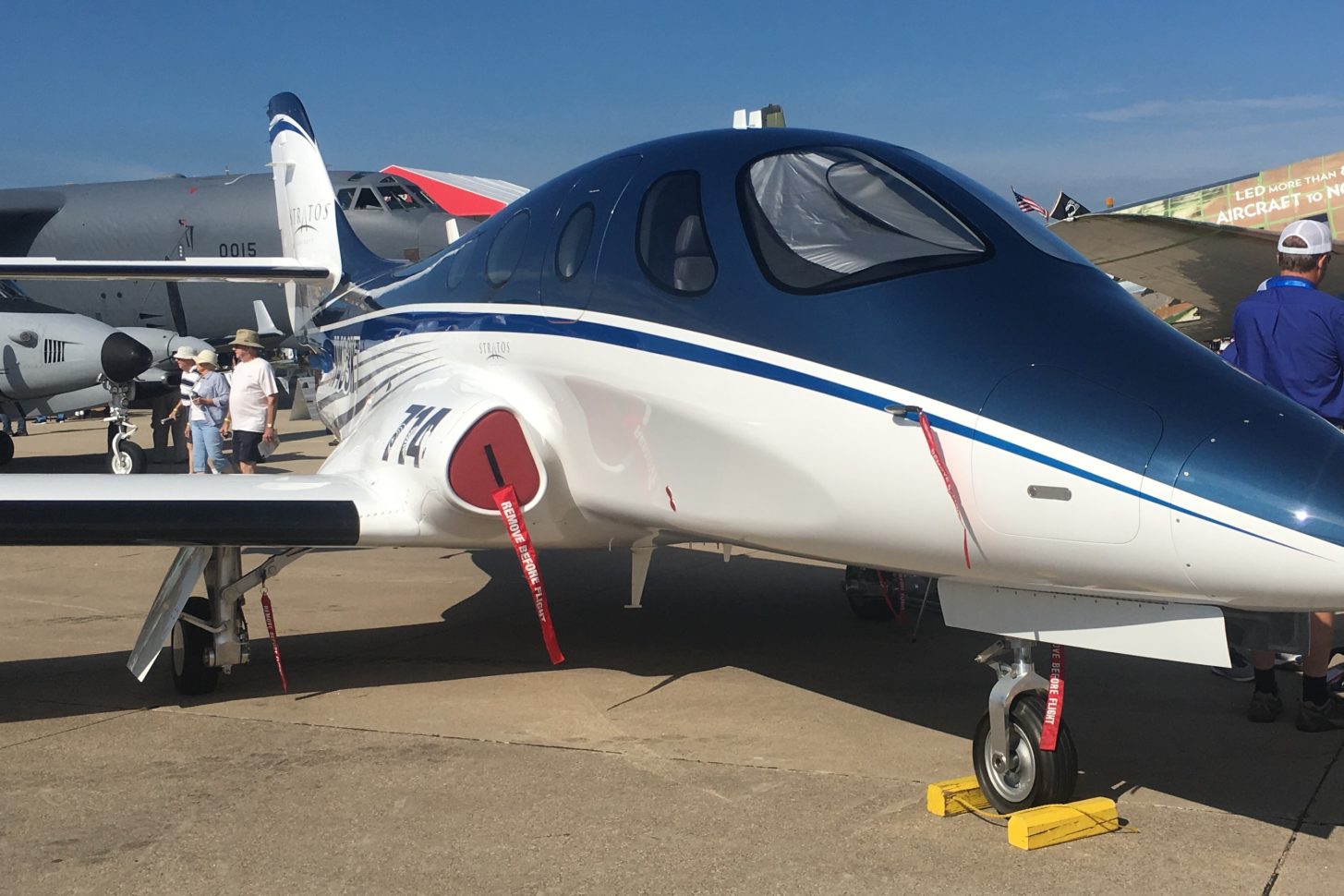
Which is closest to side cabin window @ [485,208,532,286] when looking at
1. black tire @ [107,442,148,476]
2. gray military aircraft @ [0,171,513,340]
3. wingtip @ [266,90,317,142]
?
wingtip @ [266,90,317,142]

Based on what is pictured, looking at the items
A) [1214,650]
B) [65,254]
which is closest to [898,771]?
[1214,650]

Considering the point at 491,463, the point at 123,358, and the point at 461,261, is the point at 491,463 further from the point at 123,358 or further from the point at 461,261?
the point at 123,358

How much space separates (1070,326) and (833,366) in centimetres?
78

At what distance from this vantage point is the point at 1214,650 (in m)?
3.62

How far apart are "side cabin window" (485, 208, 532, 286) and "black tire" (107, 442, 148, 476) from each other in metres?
→ 11.2

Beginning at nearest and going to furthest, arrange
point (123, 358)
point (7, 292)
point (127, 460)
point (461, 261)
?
point (461, 261) < point (127, 460) < point (123, 358) < point (7, 292)

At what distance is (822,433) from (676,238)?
1.33 m

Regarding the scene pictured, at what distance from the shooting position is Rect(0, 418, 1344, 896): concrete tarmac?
393cm

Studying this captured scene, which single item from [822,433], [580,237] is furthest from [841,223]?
[580,237]

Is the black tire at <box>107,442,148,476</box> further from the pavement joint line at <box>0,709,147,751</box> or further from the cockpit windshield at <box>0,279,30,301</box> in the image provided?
the pavement joint line at <box>0,709,147,751</box>

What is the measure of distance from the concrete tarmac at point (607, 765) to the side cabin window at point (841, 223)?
1877mm

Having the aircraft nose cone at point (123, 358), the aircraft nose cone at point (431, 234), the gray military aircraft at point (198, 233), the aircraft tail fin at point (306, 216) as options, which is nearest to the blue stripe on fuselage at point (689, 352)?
the aircraft tail fin at point (306, 216)

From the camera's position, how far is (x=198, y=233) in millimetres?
26109

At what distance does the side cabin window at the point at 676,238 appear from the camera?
5094mm
